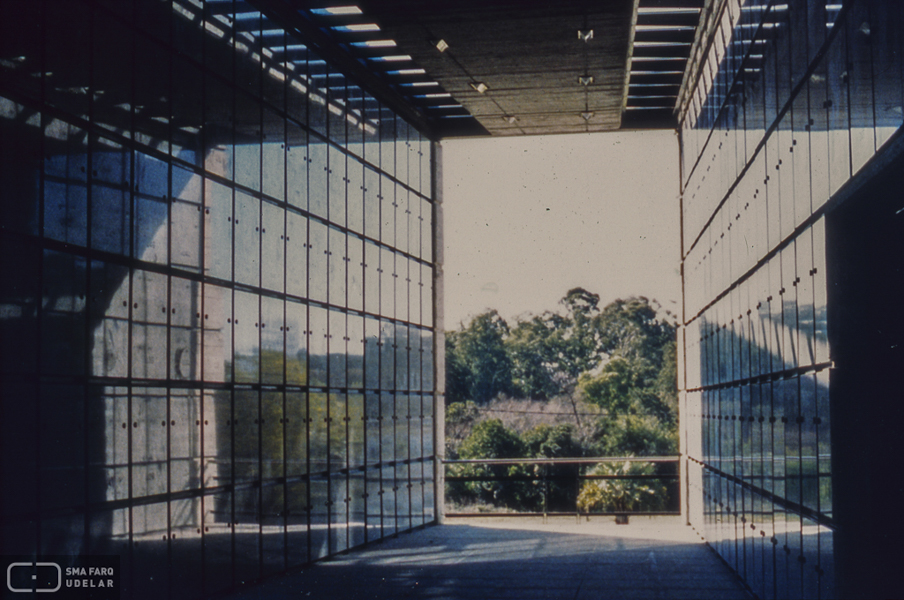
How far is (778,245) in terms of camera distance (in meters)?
8.84

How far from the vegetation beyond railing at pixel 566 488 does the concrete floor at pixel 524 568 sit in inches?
39.3

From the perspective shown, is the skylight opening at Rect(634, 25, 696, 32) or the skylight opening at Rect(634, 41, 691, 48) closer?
the skylight opening at Rect(634, 25, 696, 32)

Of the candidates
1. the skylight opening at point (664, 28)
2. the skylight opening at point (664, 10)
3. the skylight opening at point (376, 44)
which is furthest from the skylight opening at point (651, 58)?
the skylight opening at point (376, 44)

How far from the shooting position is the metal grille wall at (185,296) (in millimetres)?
7895

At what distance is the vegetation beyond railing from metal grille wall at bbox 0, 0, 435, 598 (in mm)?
3425

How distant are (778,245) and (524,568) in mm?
6022

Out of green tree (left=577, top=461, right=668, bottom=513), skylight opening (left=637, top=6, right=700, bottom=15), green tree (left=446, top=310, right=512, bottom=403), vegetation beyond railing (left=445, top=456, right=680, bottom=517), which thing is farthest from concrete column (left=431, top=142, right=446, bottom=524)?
green tree (left=446, top=310, right=512, bottom=403)

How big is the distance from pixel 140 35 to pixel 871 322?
7253 millimetres

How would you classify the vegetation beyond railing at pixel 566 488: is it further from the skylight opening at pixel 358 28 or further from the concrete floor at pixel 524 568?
the skylight opening at pixel 358 28

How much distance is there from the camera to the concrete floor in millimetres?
10914

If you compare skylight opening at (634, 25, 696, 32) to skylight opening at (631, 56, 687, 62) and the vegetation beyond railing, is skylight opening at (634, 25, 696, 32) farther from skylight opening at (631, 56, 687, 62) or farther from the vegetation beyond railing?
the vegetation beyond railing

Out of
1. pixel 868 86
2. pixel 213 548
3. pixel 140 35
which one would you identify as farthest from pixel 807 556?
pixel 140 35

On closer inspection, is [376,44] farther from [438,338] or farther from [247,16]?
[438,338]

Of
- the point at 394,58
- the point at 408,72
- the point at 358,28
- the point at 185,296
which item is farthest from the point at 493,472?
the point at 185,296
